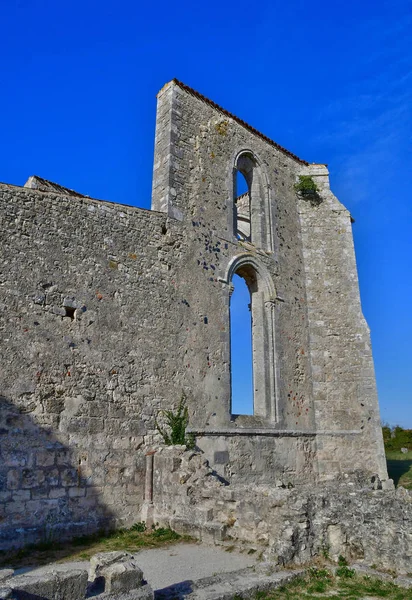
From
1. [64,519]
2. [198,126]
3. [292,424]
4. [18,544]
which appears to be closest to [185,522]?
[64,519]

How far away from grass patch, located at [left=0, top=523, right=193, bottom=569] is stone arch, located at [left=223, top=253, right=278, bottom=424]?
399 cm

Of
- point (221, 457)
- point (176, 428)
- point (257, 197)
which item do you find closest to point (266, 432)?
point (221, 457)

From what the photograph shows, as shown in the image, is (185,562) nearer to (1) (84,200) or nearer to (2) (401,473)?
(1) (84,200)

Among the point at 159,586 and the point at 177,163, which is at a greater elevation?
the point at 177,163

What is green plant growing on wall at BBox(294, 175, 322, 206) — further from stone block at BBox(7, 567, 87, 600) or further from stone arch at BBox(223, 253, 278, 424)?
stone block at BBox(7, 567, 87, 600)

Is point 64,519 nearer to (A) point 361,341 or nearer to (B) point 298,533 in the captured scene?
(B) point 298,533

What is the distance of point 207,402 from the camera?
9523 millimetres

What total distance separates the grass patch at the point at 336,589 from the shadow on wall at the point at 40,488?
3.67 meters

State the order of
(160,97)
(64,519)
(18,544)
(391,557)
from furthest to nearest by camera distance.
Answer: (160,97), (64,519), (18,544), (391,557)

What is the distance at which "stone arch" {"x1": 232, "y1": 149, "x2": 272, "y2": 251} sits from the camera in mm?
12422

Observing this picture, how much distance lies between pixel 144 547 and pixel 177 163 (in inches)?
302

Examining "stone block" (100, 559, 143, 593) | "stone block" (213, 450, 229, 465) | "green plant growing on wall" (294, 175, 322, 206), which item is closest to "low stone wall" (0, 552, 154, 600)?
"stone block" (100, 559, 143, 593)

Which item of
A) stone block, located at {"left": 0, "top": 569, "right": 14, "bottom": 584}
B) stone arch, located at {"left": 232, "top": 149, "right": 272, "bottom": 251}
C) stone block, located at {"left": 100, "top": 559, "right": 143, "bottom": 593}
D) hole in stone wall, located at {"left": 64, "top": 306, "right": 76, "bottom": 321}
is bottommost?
stone block, located at {"left": 100, "top": 559, "right": 143, "bottom": 593}

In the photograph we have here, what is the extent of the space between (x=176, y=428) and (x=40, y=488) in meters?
2.51
